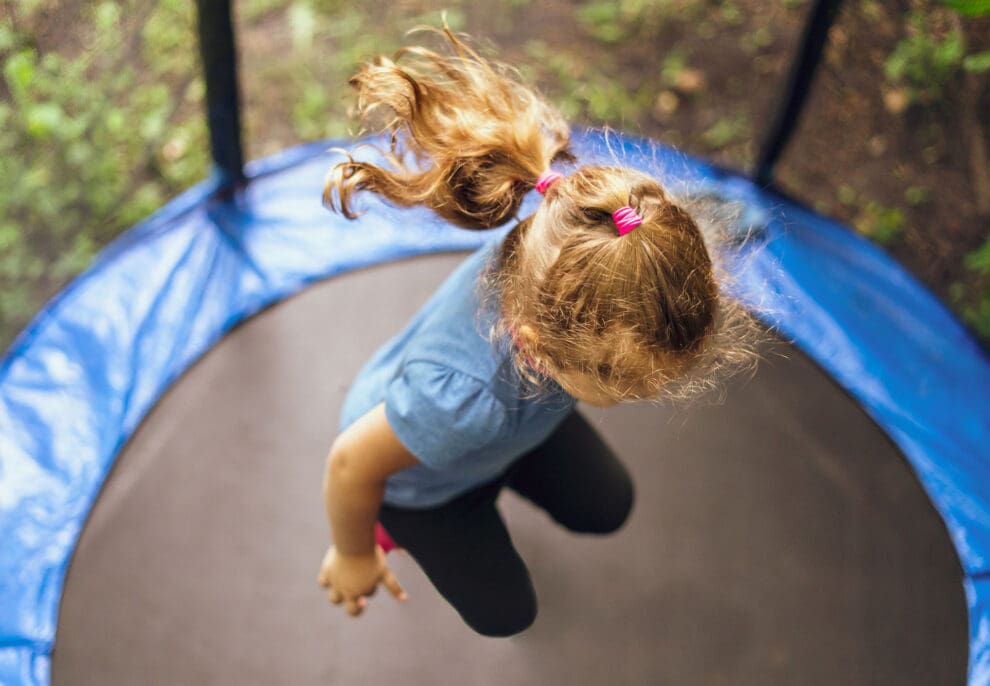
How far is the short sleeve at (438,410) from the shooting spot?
79 centimetres

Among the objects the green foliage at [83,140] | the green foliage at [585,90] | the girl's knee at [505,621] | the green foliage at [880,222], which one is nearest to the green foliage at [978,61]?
the green foliage at [880,222]

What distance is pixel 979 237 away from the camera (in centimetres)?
181

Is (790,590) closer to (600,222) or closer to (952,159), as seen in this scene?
(600,222)

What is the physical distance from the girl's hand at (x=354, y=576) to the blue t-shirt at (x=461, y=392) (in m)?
0.19

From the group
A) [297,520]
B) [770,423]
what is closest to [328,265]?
[297,520]

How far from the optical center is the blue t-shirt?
0.80 metres

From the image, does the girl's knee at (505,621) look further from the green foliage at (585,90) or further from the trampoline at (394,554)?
the green foliage at (585,90)

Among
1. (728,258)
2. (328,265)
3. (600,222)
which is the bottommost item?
(328,265)

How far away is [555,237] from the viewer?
729 millimetres

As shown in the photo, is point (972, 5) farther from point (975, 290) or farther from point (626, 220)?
point (975, 290)

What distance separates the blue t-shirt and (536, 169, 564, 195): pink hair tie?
0.10 meters

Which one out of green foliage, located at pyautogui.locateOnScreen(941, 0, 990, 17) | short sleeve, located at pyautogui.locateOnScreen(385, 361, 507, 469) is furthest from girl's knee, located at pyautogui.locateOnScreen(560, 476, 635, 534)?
green foliage, located at pyautogui.locateOnScreen(941, 0, 990, 17)

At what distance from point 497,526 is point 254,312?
25.2 inches

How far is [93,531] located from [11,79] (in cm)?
66
